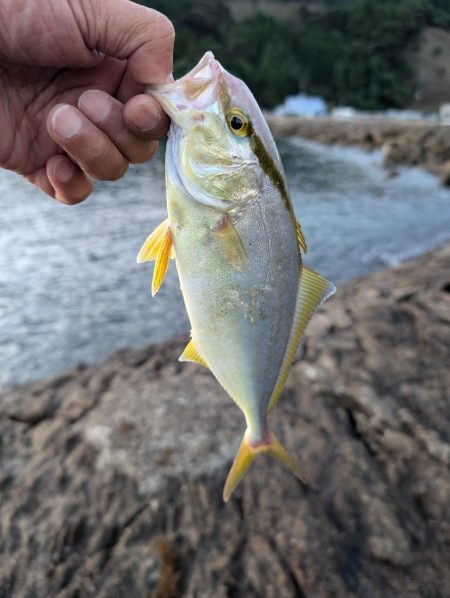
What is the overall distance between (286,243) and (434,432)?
3632 millimetres

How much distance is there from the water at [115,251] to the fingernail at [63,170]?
5412 mm

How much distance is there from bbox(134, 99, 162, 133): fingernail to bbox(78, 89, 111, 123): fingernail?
0.27 metres

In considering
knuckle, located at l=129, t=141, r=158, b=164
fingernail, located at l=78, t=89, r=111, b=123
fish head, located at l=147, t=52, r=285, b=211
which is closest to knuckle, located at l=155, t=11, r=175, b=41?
A: fingernail, located at l=78, t=89, r=111, b=123

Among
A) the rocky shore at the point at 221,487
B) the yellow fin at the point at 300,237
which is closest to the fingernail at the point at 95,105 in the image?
the yellow fin at the point at 300,237

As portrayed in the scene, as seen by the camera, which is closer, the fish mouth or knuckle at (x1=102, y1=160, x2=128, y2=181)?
the fish mouth

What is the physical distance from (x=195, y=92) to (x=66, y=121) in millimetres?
860

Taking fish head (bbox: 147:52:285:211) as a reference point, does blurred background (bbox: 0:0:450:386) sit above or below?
below

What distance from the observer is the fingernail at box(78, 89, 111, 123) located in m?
2.73

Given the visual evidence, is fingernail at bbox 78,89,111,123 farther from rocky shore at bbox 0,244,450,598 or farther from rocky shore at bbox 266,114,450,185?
rocky shore at bbox 266,114,450,185

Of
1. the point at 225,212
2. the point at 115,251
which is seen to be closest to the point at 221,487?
the point at 225,212

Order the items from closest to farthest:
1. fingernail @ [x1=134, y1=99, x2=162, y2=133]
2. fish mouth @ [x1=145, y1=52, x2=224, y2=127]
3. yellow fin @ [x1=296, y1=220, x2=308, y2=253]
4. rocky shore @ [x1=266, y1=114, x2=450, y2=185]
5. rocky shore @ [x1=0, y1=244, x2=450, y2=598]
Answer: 1. fish mouth @ [x1=145, y1=52, x2=224, y2=127]
2. yellow fin @ [x1=296, y1=220, x2=308, y2=253]
3. fingernail @ [x1=134, y1=99, x2=162, y2=133]
4. rocky shore @ [x1=0, y1=244, x2=450, y2=598]
5. rocky shore @ [x1=266, y1=114, x2=450, y2=185]

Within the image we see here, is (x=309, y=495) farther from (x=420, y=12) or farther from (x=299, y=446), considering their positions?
(x=420, y=12)

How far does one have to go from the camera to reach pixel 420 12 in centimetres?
8994

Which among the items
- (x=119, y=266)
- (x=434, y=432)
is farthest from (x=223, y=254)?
(x=119, y=266)
